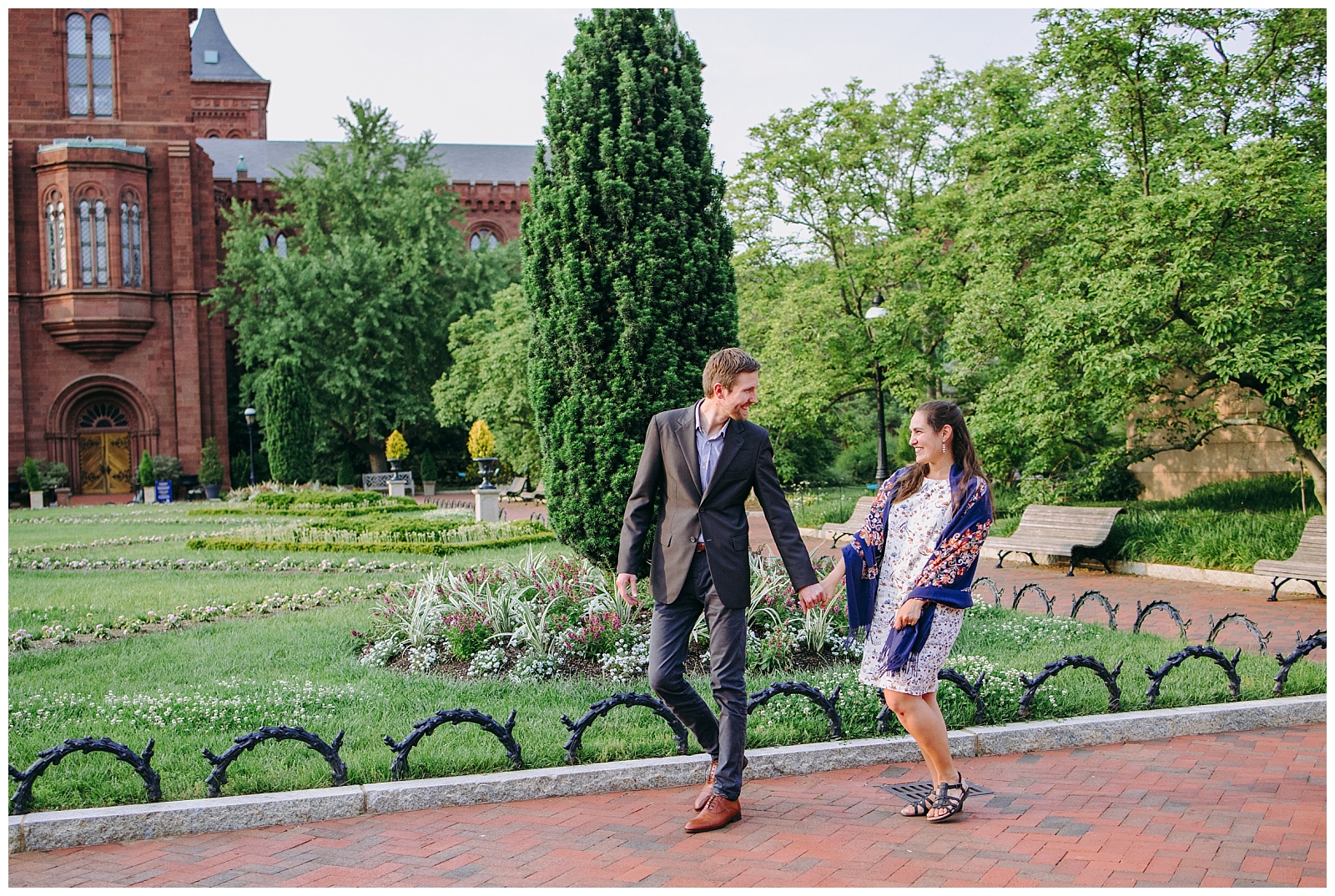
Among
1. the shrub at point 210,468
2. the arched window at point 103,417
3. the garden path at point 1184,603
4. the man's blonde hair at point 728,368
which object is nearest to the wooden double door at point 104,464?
the arched window at point 103,417

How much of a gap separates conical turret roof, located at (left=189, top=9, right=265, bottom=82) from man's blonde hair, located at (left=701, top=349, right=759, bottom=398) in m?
60.2

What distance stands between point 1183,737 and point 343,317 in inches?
1334

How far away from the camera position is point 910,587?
419 centimetres

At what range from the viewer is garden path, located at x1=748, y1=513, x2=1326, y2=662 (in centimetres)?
816

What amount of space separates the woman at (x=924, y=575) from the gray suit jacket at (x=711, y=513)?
0.96 feet

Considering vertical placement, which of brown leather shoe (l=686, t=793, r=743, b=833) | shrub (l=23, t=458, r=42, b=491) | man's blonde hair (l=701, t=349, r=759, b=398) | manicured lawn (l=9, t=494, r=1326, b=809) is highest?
man's blonde hair (l=701, t=349, r=759, b=398)

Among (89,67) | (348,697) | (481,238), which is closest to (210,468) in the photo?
(89,67)

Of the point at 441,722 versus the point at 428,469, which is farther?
the point at 428,469

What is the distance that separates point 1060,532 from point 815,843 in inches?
390

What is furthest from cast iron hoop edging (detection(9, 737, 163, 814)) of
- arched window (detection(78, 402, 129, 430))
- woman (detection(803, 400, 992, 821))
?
arched window (detection(78, 402, 129, 430))

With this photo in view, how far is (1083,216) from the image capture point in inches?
516

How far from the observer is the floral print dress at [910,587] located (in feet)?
13.6

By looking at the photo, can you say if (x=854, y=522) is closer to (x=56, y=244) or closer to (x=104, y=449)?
(x=104, y=449)

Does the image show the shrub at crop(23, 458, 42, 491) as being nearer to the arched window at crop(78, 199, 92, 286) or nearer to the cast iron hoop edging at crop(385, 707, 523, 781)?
the arched window at crop(78, 199, 92, 286)
